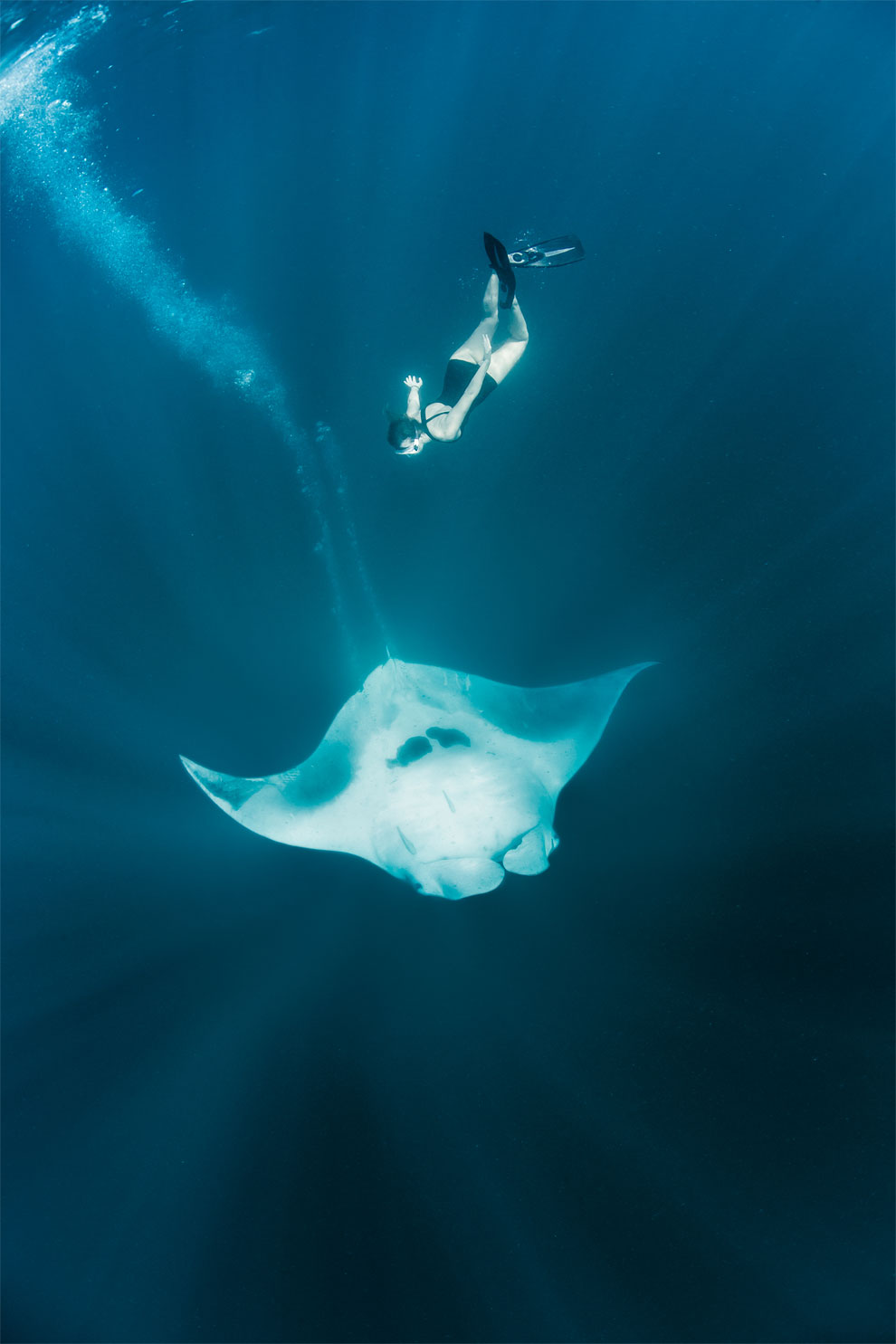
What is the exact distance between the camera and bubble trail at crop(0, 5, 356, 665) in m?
7.13

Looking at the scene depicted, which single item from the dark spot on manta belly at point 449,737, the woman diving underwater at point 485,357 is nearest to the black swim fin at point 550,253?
the woman diving underwater at point 485,357

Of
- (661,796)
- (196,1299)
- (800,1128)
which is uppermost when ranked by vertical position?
(661,796)

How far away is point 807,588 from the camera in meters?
5.79

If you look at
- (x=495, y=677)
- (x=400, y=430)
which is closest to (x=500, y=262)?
(x=400, y=430)

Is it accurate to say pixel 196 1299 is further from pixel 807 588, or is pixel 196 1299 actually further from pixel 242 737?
pixel 807 588

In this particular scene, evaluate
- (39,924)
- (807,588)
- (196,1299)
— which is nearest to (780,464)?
(807,588)

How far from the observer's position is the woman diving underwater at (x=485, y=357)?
4852 mm

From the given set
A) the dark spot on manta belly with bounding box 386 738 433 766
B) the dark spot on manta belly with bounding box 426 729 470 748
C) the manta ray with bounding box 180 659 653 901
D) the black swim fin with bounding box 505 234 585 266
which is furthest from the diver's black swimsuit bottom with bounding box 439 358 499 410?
the dark spot on manta belly with bounding box 386 738 433 766

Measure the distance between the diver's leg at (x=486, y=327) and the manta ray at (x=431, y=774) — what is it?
9.14 feet

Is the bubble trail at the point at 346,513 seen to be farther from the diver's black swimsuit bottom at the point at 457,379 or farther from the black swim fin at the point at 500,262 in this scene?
the black swim fin at the point at 500,262

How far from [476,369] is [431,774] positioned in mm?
3532

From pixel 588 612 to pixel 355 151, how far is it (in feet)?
23.5

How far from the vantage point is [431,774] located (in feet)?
16.3

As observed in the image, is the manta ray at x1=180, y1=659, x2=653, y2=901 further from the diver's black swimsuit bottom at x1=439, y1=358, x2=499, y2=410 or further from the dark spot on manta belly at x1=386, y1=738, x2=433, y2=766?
the diver's black swimsuit bottom at x1=439, y1=358, x2=499, y2=410
